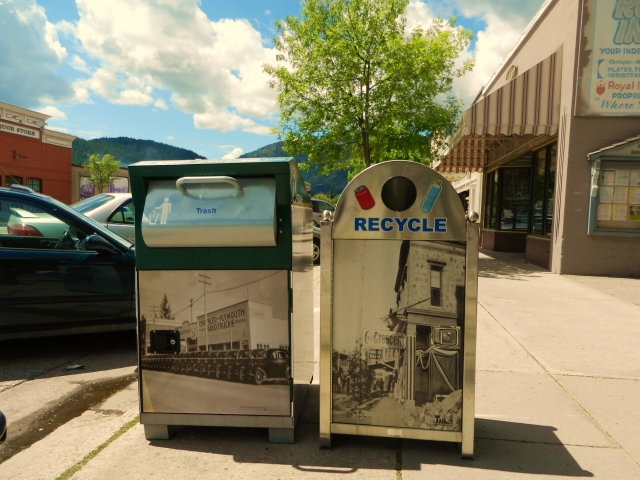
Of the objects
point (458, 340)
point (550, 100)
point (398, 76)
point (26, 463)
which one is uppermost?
point (398, 76)

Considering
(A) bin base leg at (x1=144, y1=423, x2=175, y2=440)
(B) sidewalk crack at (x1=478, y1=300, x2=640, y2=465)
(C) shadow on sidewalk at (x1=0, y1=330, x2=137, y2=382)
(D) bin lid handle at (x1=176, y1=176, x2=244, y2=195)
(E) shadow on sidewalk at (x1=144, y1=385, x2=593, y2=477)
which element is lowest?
(C) shadow on sidewalk at (x1=0, y1=330, x2=137, y2=382)

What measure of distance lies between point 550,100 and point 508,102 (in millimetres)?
897

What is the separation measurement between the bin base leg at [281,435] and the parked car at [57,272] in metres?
2.56

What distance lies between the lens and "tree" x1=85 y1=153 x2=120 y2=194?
49312 mm

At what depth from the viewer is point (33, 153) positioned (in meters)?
38.9

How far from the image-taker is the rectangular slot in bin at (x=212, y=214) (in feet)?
9.11

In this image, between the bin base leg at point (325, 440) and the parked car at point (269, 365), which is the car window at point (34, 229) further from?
the bin base leg at point (325, 440)

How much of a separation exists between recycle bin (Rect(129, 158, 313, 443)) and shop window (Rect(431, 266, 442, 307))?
806 millimetres

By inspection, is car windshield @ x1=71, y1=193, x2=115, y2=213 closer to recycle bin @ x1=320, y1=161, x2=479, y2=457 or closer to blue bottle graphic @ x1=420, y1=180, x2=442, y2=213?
recycle bin @ x1=320, y1=161, x2=479, y2=457

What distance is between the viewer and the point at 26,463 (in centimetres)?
277

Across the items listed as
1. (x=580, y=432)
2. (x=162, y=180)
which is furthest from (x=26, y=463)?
(x=580, y=432)

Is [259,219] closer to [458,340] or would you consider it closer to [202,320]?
[202,320]

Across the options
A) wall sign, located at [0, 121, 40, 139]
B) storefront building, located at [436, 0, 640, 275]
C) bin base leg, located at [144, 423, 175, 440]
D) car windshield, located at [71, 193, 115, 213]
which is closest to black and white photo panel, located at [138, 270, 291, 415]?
bin base leg, located at [144, 423, 175, 440]

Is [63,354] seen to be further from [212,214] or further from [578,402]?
[578,402]
